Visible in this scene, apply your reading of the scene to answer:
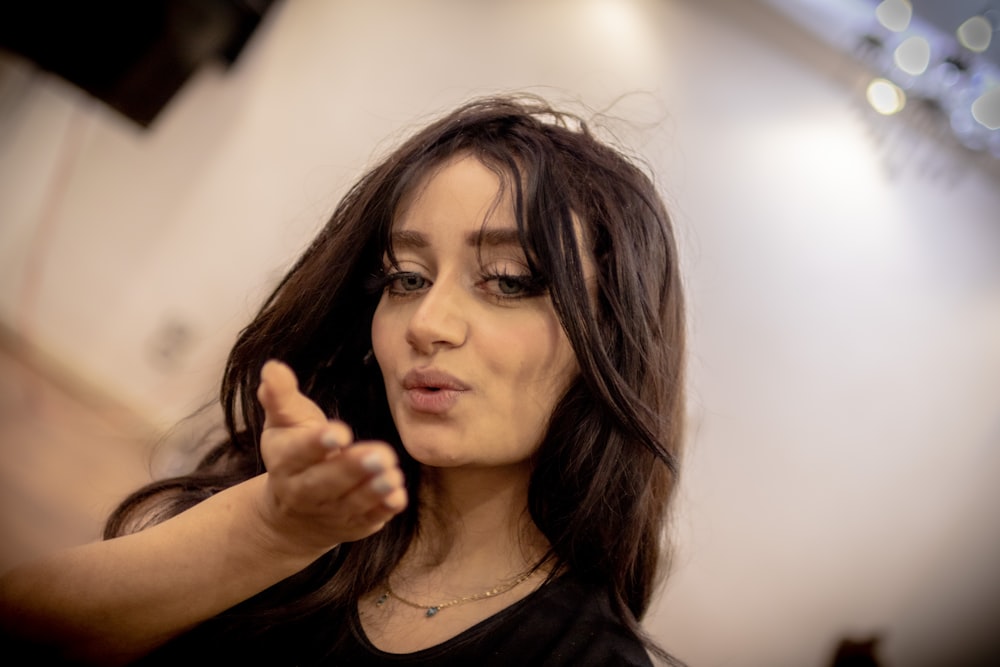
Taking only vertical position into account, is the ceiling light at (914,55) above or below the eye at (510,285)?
above

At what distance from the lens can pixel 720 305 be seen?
1278 millimetres

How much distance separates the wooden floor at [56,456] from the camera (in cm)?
125

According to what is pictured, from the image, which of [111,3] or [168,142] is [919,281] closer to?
[111,3]

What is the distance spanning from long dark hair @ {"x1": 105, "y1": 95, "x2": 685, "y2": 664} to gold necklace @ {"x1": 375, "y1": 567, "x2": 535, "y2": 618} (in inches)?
0.9

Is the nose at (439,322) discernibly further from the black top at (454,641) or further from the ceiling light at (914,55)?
the ceiling light at (914,55)

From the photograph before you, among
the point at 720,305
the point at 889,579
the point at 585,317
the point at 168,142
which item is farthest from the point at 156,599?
the point at 168,142

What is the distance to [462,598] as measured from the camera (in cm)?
69

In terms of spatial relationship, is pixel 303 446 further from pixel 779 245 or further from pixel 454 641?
pixel 779 245

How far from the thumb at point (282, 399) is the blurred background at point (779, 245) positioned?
576 mm

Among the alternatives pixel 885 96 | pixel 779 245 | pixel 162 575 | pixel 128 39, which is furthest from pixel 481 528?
pixel 128 39

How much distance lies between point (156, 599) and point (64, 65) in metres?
1.23

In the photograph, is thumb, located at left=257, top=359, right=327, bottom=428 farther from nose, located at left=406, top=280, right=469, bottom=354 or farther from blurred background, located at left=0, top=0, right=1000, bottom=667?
blurred background, located at left=0, top=0, right=1000, bottom=667

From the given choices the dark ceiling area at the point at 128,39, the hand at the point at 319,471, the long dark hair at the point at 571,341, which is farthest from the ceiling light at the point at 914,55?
the dark ceiling area at the point at 128,39

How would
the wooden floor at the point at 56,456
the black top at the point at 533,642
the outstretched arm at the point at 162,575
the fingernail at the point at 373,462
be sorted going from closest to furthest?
the fingernail at the point at 373,462
the outstretched arm at the point at 162,575
the black top at the point at 533,642
the wooden floor at the point at 56,456
